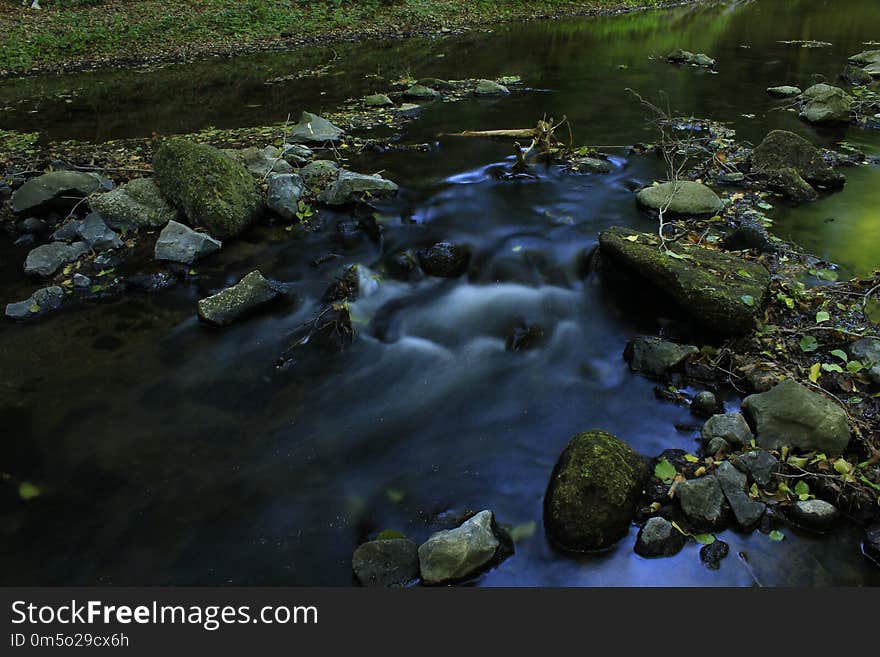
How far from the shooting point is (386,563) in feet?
12.6

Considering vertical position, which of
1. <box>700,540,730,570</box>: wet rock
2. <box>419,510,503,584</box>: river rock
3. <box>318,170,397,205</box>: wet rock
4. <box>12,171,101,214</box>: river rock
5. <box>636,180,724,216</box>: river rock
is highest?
<box>12,171,101,214</box>: river rock

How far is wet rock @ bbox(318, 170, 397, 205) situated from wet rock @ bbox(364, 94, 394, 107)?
21.9 ft

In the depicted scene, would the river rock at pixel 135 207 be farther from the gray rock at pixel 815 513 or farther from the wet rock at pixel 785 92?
the wet rock at pixel 785 92

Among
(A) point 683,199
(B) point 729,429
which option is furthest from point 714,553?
(A) point 683,199

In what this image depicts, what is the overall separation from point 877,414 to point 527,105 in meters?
12.5

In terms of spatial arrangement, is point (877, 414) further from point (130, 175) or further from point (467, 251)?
point (130, 175)

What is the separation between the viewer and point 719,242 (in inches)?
300

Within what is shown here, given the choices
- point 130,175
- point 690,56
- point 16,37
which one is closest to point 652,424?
point 130,175

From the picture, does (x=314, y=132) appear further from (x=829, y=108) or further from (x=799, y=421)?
(x=829, y=108)

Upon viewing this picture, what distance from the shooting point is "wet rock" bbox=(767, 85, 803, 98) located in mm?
15414

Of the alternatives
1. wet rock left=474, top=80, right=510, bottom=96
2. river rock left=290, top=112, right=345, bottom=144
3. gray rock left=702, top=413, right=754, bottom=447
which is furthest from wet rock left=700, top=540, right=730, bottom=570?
wet rock left=474, top=80, right=510, bottom=96

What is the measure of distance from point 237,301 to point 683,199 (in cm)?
672

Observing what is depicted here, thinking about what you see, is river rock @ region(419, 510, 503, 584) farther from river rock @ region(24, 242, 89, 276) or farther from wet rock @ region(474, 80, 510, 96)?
wet rock @ region(474, 80, 510, 96)

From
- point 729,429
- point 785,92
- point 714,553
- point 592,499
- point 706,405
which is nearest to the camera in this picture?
point 714,553
